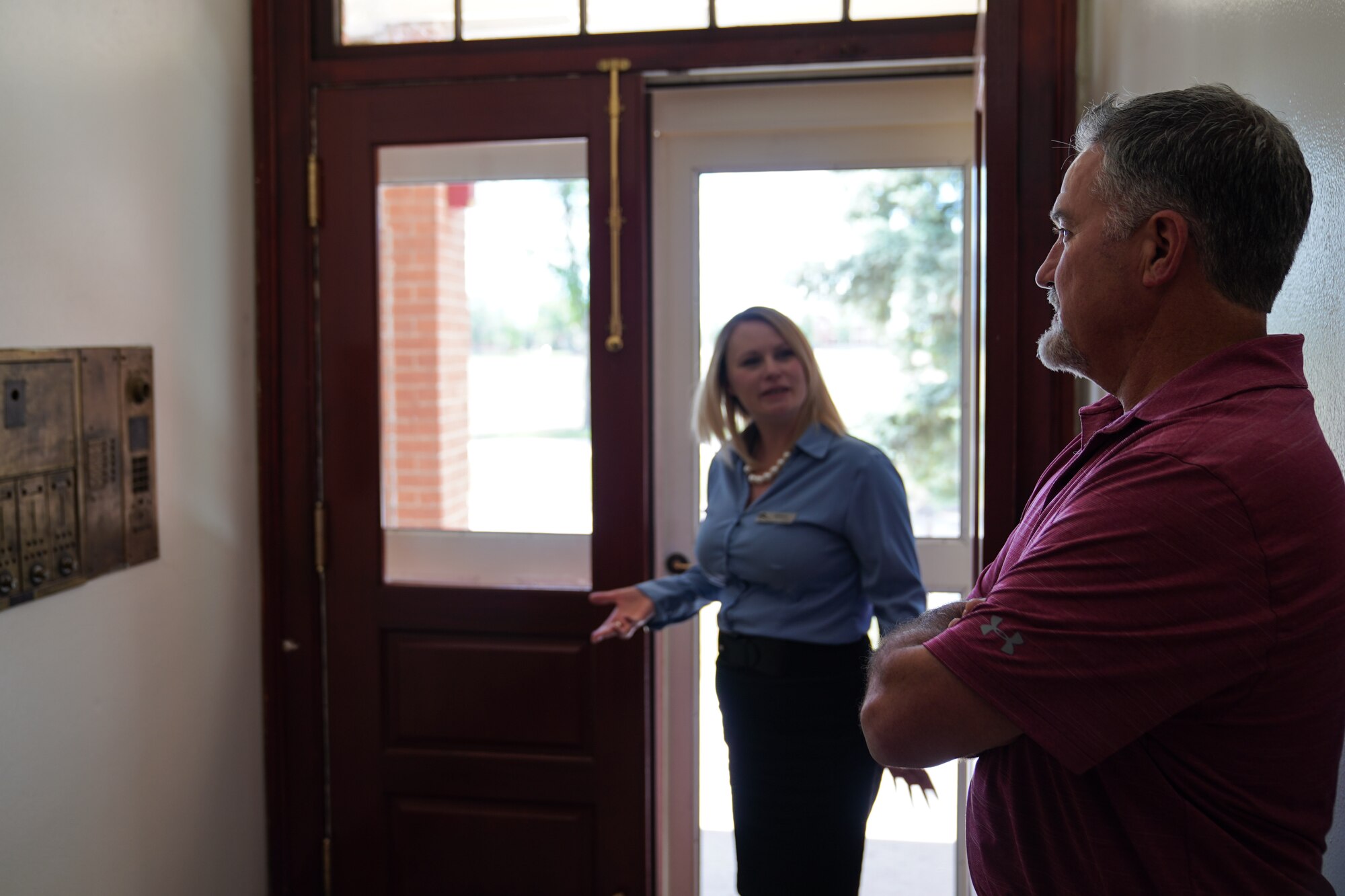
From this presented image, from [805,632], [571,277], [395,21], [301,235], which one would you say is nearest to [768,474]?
[805,632]

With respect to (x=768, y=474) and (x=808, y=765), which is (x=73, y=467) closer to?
(x=768, y=474)

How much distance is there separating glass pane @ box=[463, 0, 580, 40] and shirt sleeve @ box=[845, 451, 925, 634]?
126cm

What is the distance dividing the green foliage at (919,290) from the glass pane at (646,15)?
1.84ft

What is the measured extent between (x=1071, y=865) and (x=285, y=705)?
6.97 ft

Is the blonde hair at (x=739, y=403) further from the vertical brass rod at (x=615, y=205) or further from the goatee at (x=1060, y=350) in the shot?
the goatee at (x=1060, y=350)

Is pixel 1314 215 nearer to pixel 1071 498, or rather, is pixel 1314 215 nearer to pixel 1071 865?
pixel 1071 498

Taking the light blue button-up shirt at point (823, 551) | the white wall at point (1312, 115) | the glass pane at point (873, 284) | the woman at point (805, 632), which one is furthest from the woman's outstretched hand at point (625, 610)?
the white wall at point (1312, 115)

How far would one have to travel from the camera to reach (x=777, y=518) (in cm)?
213

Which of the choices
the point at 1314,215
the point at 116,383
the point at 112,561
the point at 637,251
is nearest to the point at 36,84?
the point at 116,383

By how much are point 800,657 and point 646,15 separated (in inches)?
58.6

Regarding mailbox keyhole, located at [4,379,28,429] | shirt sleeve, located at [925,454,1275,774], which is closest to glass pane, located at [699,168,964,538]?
mailbox keyhole, located at [4,379,28,429]

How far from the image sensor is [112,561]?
2074 mm

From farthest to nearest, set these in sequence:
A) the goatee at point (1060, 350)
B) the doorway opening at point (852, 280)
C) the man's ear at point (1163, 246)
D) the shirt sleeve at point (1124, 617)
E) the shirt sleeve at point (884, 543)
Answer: the doorway opening at point (852, 280) → the shirt sleeve at point (884, 543) → the goatee at point (1060, 350) → the man's ear at point (1163, 246) → the shirt sleeve at point (1124, 617)

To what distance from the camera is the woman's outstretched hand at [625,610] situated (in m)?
2.21
